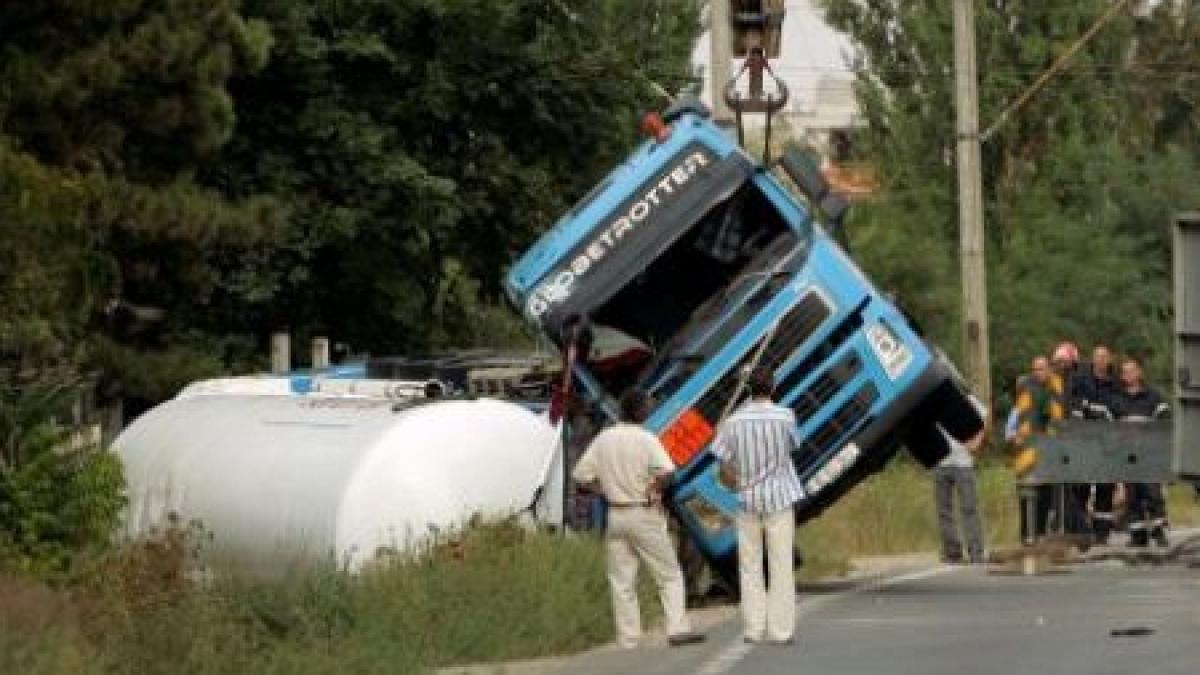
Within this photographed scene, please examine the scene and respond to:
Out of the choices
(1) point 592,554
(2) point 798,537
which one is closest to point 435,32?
(2) point 798,537

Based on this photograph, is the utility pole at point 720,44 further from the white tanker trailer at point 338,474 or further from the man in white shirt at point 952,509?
the white tanker trailer at point 338,474

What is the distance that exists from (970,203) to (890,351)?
13490mm

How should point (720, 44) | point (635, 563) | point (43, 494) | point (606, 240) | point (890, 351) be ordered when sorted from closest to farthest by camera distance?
point (635, 563), point (43, 494), point (606, 240), point (890, 351), point (720, 44)

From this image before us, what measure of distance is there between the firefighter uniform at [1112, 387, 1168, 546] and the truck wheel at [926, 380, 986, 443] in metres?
4.47

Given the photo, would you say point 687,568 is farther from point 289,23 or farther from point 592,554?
point 289,23

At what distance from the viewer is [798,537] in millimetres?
26750

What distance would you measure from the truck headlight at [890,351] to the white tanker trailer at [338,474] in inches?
92.8

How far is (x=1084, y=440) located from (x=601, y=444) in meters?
9.17

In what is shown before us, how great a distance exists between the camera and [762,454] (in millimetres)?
18125

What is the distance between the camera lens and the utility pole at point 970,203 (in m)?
34.3

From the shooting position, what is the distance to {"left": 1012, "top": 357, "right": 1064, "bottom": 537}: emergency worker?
26828 millimetres

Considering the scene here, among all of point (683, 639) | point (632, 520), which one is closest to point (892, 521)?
point (683, 639)

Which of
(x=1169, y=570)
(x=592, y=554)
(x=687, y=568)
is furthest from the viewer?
(x=1169, y=570)

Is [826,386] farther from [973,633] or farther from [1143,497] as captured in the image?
[1143,497]
